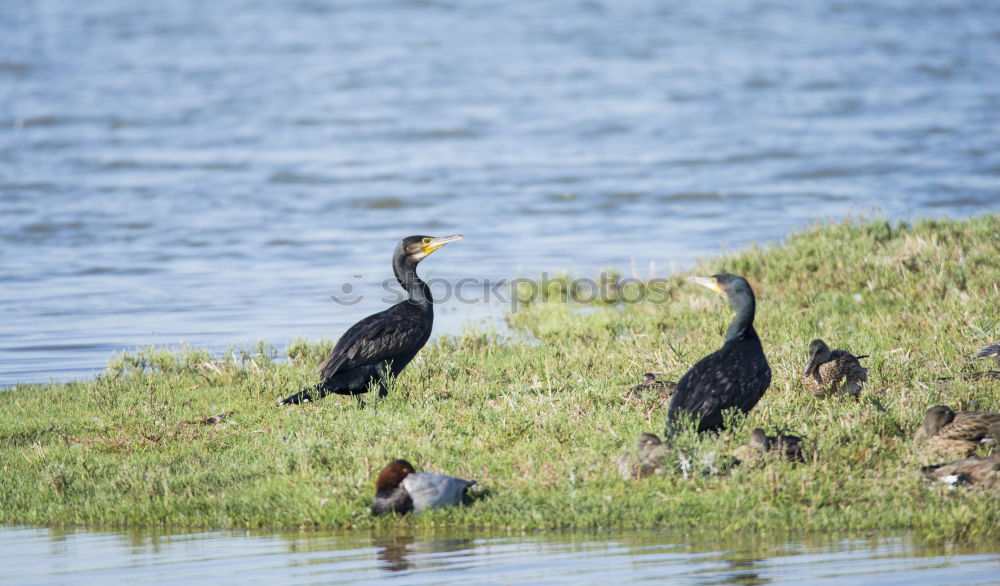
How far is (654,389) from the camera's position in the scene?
10125 mm

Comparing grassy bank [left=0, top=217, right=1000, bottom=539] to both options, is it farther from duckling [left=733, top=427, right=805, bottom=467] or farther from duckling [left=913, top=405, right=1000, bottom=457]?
duckling [left=913, top=405, right=1000, bottom=457]

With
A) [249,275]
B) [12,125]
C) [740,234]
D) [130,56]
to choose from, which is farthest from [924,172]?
[130,56]

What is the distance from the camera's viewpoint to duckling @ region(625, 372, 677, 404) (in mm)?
10039

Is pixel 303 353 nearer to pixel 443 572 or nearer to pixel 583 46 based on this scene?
pixel 443 572

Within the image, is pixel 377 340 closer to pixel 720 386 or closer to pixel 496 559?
pixel 720 386

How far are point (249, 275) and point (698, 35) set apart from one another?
42.7 m

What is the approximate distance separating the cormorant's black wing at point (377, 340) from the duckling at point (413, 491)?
2.80m

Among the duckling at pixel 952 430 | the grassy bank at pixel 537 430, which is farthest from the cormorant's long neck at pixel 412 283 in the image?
the duckling at pixel 952 430

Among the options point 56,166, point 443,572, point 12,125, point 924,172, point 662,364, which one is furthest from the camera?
point 12,125

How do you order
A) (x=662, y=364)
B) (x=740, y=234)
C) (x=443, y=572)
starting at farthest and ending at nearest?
(x=740, y=234), (x=662, y=364), (x=443, y=572)

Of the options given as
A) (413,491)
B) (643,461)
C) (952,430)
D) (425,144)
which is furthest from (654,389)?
(425,144)

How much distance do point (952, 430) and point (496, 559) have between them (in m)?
3.47

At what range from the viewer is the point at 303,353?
1381 cm

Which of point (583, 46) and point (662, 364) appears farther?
point (583, 46)
